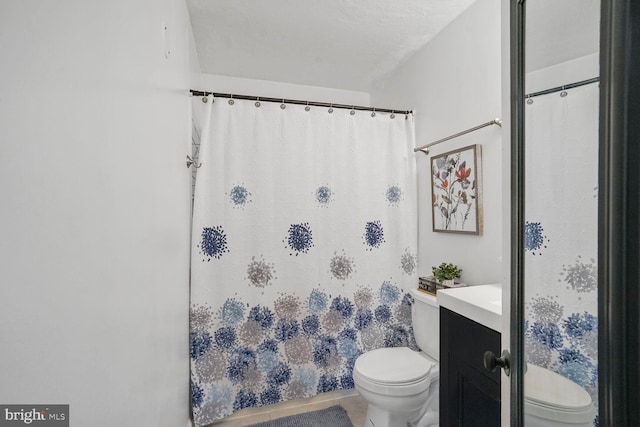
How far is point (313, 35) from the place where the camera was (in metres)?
2.03

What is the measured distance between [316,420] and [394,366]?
2.22 feet

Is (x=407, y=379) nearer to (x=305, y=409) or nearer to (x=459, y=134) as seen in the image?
(x=305, y=409)

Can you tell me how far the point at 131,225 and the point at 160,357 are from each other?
1.97 feet

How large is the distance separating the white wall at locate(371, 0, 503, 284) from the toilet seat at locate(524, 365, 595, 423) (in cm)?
80

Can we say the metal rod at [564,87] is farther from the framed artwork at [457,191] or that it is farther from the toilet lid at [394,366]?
the toilet lid at [394,366]

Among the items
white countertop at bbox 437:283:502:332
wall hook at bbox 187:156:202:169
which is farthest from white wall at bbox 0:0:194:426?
white countertop at bbox 437:283:502:332

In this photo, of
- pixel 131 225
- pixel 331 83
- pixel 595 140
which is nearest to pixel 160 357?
pixel 131 225

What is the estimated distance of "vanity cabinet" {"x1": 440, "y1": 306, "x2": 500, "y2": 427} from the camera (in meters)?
A: 1.07

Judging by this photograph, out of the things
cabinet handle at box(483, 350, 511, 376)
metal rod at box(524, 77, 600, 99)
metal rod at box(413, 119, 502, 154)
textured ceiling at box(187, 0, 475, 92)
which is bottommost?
cabinet handle at box(483, 350, 511, 376)

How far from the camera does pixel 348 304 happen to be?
205 centimetres

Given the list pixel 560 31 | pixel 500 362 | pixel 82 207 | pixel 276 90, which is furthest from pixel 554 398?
pixel 276 90

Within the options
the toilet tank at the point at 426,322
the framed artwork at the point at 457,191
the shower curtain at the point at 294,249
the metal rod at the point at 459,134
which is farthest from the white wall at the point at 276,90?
the toilet tank at the point at 426,322

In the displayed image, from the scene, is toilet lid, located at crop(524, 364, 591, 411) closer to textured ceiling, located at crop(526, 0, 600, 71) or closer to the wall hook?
textured ceiling, located at crop(526, 0, 600, 71)

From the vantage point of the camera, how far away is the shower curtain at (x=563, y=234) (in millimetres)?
455
